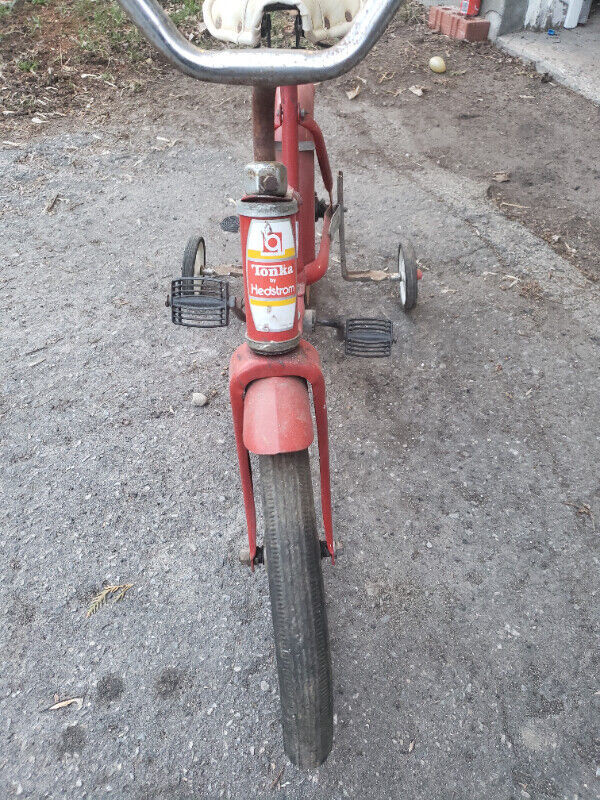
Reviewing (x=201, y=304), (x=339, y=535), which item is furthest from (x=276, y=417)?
(x=201, y=304)

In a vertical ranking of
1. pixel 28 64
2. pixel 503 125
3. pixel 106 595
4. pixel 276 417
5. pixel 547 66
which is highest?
pixel 276 417

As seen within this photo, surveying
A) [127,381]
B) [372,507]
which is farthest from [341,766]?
[127,381]

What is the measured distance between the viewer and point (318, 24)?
1.73 meters

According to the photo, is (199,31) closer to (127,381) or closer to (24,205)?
(24,205)

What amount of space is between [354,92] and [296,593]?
543 cm

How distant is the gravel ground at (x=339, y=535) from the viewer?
1.65m

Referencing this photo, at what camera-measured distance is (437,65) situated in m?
5.84

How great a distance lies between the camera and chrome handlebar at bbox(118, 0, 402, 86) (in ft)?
3.69

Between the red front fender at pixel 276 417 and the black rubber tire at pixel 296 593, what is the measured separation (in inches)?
2.0

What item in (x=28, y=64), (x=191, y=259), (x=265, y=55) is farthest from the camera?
(x=28, y=64)

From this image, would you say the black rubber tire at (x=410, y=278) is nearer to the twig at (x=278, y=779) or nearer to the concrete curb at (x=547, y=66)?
the twig at (x=278, y=779)

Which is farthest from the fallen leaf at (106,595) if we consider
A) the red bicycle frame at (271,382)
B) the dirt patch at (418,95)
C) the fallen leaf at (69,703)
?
the dirt patch at (418,95)

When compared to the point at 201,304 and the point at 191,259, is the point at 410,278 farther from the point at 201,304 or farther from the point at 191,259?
the point at 201,304

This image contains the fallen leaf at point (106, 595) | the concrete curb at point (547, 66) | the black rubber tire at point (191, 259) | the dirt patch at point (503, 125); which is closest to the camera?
the fallen leaf at point (106, 595)
